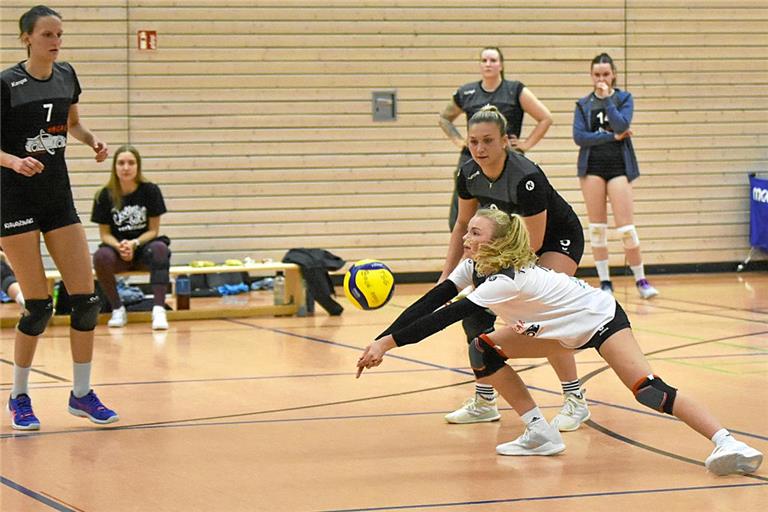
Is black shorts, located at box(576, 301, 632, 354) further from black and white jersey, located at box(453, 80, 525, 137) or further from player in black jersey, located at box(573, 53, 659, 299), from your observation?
player in black jersey, located at box(573, 53, 659, 299)

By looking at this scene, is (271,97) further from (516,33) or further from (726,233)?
(726,233)

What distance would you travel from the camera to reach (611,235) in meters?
13.3

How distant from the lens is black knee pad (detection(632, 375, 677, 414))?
4750mm

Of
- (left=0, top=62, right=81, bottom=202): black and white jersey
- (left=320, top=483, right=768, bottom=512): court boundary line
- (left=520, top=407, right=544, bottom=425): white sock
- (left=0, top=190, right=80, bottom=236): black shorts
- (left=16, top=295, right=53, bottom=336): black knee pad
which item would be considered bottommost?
(left=320, top=483, right=768, bottom=512): court boundary line

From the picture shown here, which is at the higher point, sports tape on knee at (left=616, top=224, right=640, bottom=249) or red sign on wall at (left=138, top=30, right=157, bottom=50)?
red sign on wall at (left=138, top=30, right=157, bottom=50)

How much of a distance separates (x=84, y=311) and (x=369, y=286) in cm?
136

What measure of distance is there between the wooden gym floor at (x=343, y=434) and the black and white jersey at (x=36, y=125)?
117 cm

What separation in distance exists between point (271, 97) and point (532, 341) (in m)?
7.98

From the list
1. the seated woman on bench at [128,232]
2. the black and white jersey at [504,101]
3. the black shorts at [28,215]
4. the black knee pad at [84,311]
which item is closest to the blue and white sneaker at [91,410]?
the black knee pad at [84,311]

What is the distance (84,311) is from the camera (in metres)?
5.71

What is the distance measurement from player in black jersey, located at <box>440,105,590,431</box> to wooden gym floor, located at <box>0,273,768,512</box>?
0.41 ft

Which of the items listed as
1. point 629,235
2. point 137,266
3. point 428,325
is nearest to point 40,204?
point 428,325

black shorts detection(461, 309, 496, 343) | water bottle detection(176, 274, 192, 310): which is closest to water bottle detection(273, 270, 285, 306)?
water bottle detection(176, 274, 192, 310)

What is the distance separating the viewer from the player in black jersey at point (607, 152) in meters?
10.9
